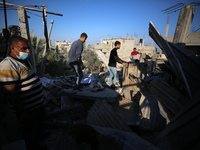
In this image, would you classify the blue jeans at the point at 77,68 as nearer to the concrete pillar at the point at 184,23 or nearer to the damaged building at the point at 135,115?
the damaged building at the point at 135,115

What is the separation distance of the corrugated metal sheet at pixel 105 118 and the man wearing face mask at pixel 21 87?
108cm

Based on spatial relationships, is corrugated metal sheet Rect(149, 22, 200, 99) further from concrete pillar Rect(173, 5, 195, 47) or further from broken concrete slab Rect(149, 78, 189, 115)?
concrete pillar Rect(173, 5, 195, 47)

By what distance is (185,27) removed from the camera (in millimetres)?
3822

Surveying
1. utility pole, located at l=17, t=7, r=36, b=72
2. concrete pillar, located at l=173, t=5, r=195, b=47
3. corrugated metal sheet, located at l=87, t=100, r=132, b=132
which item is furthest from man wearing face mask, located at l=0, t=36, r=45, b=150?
concrete pillar, located at l=173, t=5, r=195, b=47

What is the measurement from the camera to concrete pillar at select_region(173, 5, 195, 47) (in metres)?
3.69

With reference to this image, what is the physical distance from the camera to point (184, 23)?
3785mm

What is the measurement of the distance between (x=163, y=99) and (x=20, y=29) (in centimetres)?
677

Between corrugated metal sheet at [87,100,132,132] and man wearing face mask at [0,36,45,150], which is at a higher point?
man wearing face mask at [0,36,45,150]

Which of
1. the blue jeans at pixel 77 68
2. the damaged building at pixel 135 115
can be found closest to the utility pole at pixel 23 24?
the damaged building at pixel 135 115

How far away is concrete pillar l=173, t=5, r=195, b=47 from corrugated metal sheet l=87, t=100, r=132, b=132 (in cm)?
414

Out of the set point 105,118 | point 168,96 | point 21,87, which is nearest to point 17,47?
point 21,87

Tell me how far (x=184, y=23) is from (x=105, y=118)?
4.67m

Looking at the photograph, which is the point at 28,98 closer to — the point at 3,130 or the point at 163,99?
the point at 3,130

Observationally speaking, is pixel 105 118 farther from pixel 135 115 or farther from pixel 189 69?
pixel 189 69
